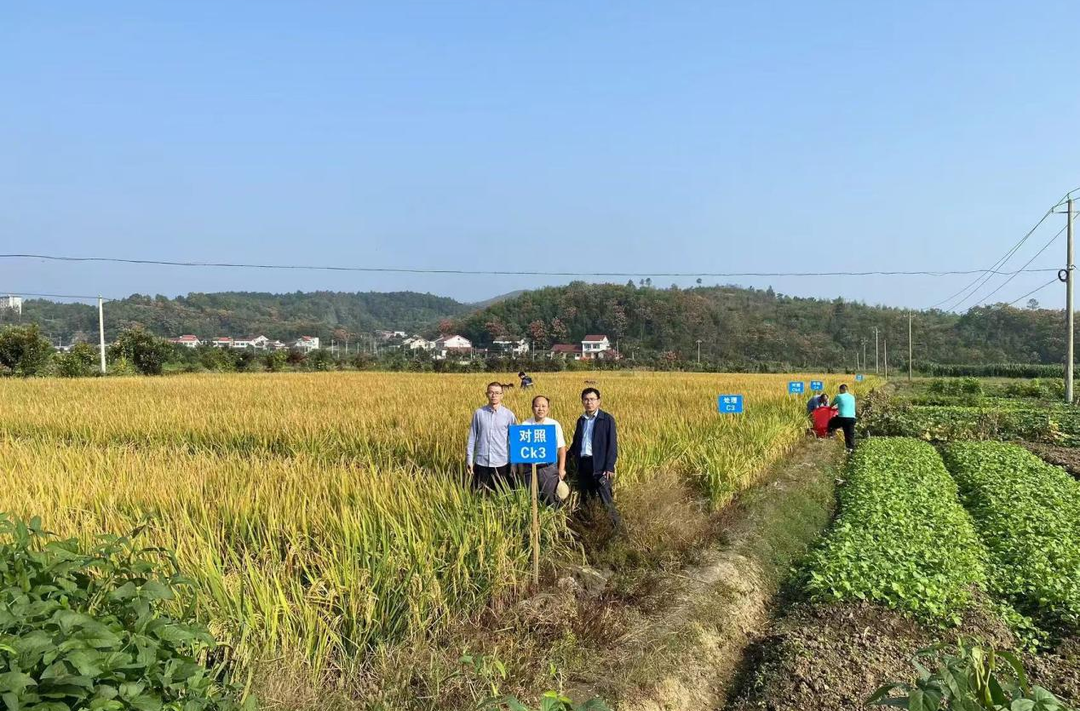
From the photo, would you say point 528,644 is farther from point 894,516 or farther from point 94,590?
point 894,516

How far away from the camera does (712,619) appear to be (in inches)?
209

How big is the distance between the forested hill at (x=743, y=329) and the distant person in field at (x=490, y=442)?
269ft

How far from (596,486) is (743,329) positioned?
338 feet

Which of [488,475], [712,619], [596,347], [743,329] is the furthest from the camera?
[743,329]

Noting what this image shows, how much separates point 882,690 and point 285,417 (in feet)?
37.8

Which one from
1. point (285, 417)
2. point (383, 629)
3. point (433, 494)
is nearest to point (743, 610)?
point (433, 494)

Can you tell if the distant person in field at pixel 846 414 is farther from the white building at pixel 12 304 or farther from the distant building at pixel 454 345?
the white building at pixel 12 304

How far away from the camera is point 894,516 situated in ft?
24.5

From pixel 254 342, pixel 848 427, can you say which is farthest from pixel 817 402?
pixel 254 342

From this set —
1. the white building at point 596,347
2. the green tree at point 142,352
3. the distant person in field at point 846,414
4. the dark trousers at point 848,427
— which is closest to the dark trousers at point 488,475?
the distant person in field at point 846,414

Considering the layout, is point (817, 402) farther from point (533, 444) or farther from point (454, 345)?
point (454, 345)

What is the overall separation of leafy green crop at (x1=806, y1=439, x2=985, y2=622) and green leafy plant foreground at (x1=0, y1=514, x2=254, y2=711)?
192 inches

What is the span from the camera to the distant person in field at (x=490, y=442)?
22.4ft

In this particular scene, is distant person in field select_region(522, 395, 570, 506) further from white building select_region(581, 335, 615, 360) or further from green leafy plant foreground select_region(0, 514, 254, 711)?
white building select_region(581, 335, 615, 360)
